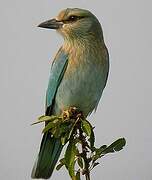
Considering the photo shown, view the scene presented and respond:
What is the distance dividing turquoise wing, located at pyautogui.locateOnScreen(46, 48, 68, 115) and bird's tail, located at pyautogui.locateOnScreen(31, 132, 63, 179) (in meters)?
0.13

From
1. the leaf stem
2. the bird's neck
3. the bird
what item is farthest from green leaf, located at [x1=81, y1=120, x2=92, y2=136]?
the bird's neck

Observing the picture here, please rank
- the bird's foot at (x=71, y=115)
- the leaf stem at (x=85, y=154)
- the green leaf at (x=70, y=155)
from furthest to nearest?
the bird's foot at (x=71, y=115) < the green leaf at (x=70, y=155) < the leaf stem at (x=85, y=154)

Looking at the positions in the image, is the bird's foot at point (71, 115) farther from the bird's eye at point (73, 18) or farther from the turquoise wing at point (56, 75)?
the bird's eye at point (73, 18)

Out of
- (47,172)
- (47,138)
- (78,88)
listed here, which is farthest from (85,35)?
(47,172)

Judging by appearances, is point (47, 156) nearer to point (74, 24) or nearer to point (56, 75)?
point (56, 75)

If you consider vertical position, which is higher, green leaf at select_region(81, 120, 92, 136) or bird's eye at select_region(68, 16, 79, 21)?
bird's eye at select_region(68, 16, 79, 21)

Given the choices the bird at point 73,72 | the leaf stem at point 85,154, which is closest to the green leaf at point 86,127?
the leaf stem at point 85,154

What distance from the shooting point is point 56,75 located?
1.68 metres

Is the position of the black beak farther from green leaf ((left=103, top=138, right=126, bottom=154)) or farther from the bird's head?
green leaf ((left=103, top=138, right=126, bottom=154))

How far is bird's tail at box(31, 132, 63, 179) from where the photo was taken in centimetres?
166

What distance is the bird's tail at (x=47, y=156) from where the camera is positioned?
Result: 5.43ft

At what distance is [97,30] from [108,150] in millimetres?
666

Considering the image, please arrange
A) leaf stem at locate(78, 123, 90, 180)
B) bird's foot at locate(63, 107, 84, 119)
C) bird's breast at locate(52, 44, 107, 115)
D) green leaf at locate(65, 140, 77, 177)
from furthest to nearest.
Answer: bird's breast at locate(52, 44, 107, 115), bird's foot at locate(63, 107, 84, 119), green leaf at locate(65, 140, 77, 177), leaf stem at locate(78, 123, 90, 180)

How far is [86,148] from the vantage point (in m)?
1.09
